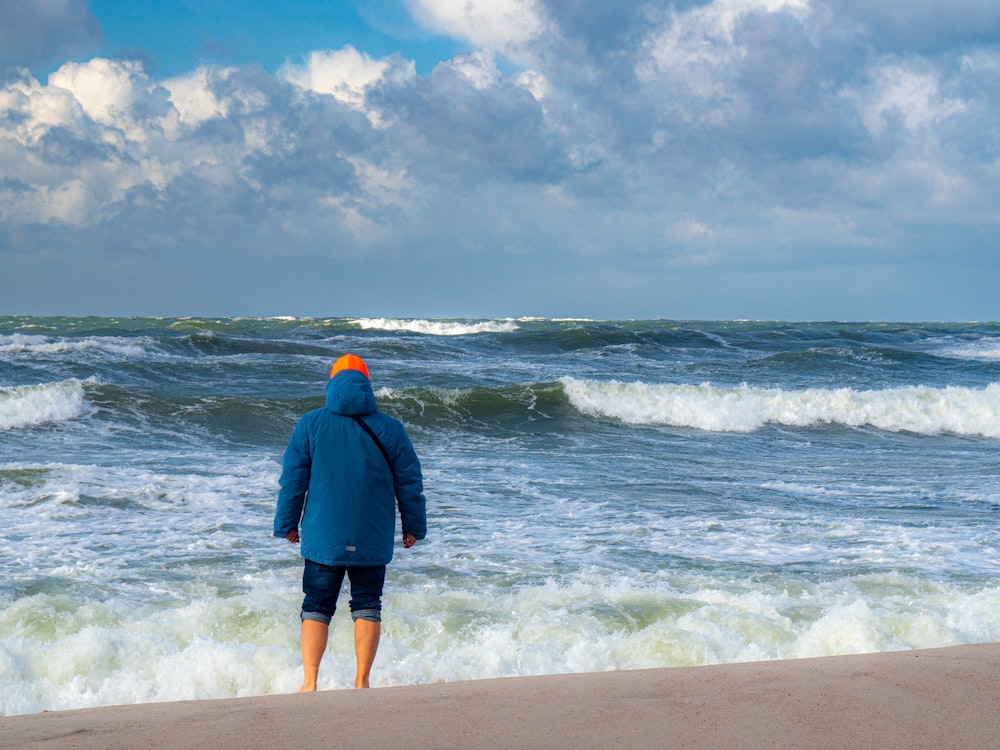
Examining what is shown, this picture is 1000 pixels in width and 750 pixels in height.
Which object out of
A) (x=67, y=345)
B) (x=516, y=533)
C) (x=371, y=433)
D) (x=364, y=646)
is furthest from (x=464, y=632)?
(x=67, y=345)

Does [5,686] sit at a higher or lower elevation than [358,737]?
lower

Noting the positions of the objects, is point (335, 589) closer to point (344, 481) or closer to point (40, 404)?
point (344, 481)

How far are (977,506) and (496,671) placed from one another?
285 inches

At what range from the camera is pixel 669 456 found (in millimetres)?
14094

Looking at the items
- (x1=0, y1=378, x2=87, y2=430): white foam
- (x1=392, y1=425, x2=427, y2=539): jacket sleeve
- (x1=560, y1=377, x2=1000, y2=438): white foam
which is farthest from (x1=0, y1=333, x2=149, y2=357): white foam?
(x1=392, y1=425, x2=427, y2=539): jacket sleeve

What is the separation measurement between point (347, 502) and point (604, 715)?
1.58 m

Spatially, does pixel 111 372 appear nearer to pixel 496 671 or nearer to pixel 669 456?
pixel 669 456

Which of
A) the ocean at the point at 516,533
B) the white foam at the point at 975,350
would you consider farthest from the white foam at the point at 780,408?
the white foam at the point at 975,350

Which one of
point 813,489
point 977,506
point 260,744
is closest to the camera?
point 260,744

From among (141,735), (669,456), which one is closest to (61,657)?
(141,735)

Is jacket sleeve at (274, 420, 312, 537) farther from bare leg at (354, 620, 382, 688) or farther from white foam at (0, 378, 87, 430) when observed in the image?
white foam at (0, 378, 87, 430)

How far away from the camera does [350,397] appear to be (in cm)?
430

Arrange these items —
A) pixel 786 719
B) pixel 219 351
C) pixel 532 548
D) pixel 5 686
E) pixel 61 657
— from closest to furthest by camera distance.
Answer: pixel 786 719
pixel 5 686
pixel 61 657
pixel 532 548
pixel 219 351

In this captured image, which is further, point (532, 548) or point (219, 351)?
point (219, 351)
